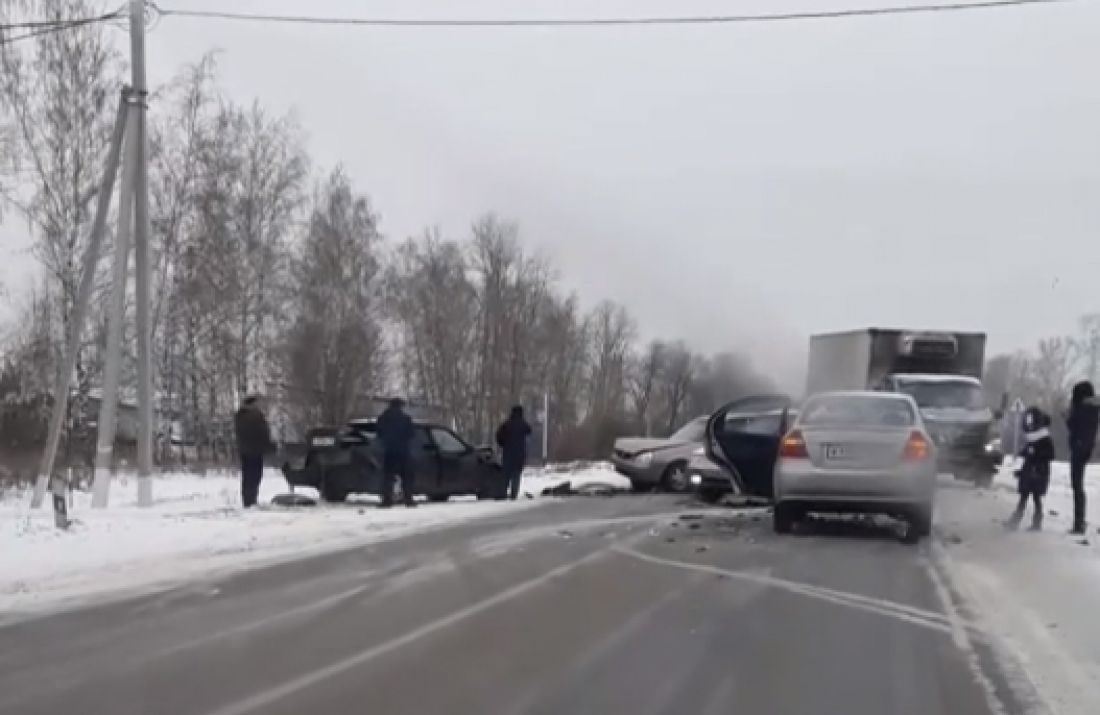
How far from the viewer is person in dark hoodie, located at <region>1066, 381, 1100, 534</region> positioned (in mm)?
16438

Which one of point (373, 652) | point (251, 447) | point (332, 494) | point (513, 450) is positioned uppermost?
point (251, 447)

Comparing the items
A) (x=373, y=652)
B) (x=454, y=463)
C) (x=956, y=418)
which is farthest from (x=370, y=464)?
(x=373, y=652)

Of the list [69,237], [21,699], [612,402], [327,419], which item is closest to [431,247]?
[612,402]

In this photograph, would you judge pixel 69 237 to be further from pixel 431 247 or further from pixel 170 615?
pixel 431 247

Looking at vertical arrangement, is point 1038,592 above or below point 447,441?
below

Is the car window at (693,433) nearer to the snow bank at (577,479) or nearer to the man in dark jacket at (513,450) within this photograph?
the snow bank at (577,479)

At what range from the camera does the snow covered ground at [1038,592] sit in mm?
7934

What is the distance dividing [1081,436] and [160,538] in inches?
424

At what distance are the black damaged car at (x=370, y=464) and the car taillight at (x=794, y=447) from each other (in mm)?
7435

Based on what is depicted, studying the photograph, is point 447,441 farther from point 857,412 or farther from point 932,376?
point 932,376

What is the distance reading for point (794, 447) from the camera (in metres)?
15.8

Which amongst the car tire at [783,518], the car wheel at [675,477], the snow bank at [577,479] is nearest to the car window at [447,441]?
the snow bank at [577,479]

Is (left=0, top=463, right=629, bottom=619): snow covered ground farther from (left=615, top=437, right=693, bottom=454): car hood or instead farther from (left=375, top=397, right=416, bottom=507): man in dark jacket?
(left=615, top=437, right=693, bottom=454): car hood

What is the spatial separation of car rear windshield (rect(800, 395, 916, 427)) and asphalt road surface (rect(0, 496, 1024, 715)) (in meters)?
2.11
